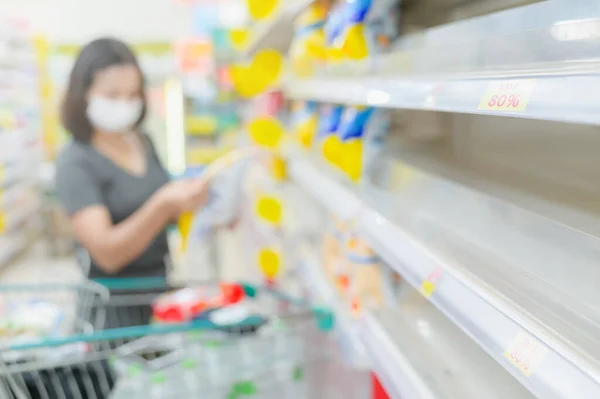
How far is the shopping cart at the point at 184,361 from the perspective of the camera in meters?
1.29

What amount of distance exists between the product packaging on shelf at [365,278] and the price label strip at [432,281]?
0.50 metres

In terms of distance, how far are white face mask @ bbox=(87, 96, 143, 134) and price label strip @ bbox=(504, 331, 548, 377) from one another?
185 centimetres

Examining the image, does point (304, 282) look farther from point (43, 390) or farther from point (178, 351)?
point (43, 390)

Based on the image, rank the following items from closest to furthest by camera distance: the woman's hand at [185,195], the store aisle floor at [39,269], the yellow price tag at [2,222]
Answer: the woman's hand at [185,195] → the store aisle floor at [39,269] → the yellow price tag at [2,222]

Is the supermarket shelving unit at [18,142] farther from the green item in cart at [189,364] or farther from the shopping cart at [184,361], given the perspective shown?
the green item in cart at [189,364]

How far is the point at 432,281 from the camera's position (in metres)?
0.87

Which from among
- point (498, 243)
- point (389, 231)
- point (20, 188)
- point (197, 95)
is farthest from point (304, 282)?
point (20, 188)

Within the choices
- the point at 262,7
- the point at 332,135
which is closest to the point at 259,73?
the point at 262,7

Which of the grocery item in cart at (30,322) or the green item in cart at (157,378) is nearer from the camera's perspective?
the green item in cart at (157,378)

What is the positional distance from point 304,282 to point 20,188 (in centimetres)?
417

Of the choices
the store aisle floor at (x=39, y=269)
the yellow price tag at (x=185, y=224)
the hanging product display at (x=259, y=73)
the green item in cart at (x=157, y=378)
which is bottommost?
the store aisle floor at (x=39, y=269)

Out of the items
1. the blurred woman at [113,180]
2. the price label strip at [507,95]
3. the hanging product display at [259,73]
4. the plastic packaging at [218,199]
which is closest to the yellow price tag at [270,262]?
the plastic packaging at [218,199]

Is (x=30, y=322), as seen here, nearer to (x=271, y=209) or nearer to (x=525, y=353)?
(x=271, y=209)

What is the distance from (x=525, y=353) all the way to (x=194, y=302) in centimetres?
124
